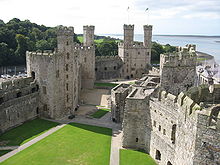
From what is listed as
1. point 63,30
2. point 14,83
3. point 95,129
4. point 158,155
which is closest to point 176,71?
point 158,155

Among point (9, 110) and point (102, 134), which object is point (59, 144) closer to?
point (102, 134)

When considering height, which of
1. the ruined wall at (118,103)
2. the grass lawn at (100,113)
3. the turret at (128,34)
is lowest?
the grass lawn at (100,113)

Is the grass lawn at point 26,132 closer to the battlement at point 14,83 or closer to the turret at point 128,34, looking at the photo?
the battlement at point 14,83

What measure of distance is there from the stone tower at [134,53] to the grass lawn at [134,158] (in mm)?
36948

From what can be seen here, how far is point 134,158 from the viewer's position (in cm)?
2292

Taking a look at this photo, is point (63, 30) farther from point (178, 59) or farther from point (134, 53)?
point (134, 53)

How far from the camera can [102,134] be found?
93.7 feet

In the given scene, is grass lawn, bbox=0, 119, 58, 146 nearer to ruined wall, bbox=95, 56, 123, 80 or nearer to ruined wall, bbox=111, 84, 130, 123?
ruined wall, bbox=111, 84, 130, 123

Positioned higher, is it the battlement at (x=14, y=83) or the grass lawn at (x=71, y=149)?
the battlement at (x=14, y=83)

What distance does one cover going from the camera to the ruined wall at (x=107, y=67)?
59.2 metres

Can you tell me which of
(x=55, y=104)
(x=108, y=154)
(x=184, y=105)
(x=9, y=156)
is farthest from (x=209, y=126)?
(x=55, y=104)

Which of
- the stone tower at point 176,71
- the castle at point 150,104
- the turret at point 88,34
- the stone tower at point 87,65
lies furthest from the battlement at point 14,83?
the turret at point 88,34

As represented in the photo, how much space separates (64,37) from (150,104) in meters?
18.1

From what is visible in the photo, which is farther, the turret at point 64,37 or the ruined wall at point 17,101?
the turret at point 64,37
